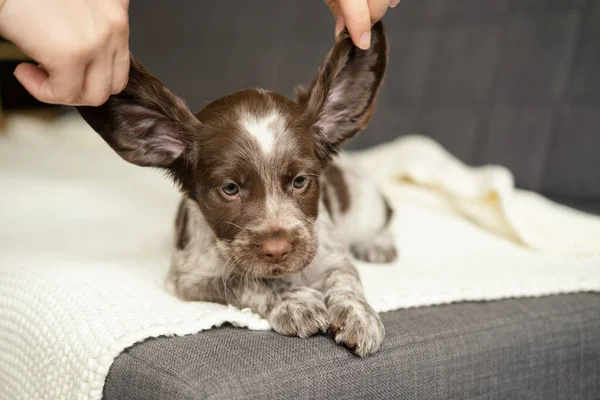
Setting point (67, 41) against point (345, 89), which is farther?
point (345, 89)

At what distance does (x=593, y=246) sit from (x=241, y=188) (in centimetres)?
180

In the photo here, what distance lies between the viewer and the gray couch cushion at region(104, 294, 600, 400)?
161cm

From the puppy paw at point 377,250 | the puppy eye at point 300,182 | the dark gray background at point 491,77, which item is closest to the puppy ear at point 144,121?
the puppy eye at point 300,182

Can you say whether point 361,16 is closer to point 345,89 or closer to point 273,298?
point 345,89

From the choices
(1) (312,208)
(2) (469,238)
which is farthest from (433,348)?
(2) (469,238)

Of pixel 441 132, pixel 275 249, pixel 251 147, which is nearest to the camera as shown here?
pixel 275 249

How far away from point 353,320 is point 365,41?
0.91 metres

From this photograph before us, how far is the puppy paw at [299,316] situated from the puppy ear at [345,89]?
606 millimetres

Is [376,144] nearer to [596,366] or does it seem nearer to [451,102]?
[451,102]

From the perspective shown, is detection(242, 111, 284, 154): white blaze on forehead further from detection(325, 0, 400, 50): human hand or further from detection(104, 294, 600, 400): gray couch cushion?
detection(104, 294, 600, 400): gray couch cushion

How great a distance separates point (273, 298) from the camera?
1.99m

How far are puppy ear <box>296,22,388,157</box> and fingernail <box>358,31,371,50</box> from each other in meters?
0.05

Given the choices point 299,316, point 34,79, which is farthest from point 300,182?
point 34,79

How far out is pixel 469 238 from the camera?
3.16 metres
